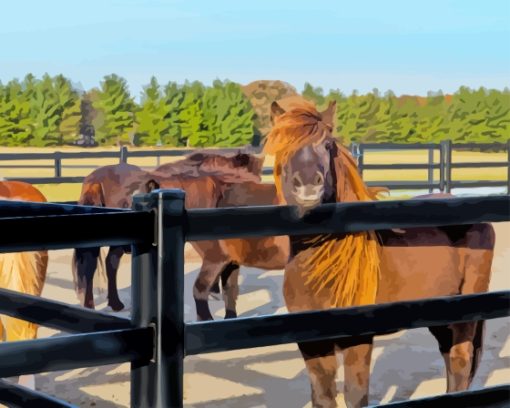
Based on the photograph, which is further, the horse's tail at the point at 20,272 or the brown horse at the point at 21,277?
the horse's tail at the point at 20,272

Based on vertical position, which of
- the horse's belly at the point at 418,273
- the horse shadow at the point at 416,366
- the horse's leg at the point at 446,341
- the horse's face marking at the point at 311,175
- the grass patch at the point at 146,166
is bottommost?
the grass patch at the point at 146,166


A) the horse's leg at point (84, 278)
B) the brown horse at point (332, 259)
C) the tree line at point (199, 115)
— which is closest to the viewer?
the brown horse at point (332, 259)

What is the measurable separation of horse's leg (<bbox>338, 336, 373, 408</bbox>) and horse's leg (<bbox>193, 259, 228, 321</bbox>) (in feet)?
12.9

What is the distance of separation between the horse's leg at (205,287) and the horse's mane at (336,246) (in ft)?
13.2

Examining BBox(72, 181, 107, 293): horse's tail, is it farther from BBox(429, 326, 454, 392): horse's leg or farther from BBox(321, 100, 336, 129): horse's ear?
BBox(321, 100, 336, 129): horse's ear

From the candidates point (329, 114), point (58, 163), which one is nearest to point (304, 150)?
point (329, 114)

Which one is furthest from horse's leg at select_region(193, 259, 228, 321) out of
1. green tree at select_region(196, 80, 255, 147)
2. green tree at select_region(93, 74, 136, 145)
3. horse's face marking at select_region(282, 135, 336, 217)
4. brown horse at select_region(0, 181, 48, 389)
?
green tree at select_region(93, 74, 136, 145)

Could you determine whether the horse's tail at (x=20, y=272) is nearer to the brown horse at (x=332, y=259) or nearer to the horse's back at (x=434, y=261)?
the brown horse at (x=332, y=259)

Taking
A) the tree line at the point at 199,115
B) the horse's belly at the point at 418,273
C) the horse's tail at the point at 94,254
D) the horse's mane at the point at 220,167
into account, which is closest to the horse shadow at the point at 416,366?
the horse's belly at the point at 418,273

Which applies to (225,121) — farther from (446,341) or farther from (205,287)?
(446,341)

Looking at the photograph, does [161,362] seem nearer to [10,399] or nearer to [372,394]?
[10,399]

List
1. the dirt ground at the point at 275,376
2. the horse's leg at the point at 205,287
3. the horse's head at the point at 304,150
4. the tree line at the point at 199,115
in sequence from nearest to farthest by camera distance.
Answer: the horse's head at the point at 304,150 → the dirt ground at the point at 275,376 → the horse's leg at the point at 205,287 → the tree line at the point at 199,115

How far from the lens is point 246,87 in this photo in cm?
9588

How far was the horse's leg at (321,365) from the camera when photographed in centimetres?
374
